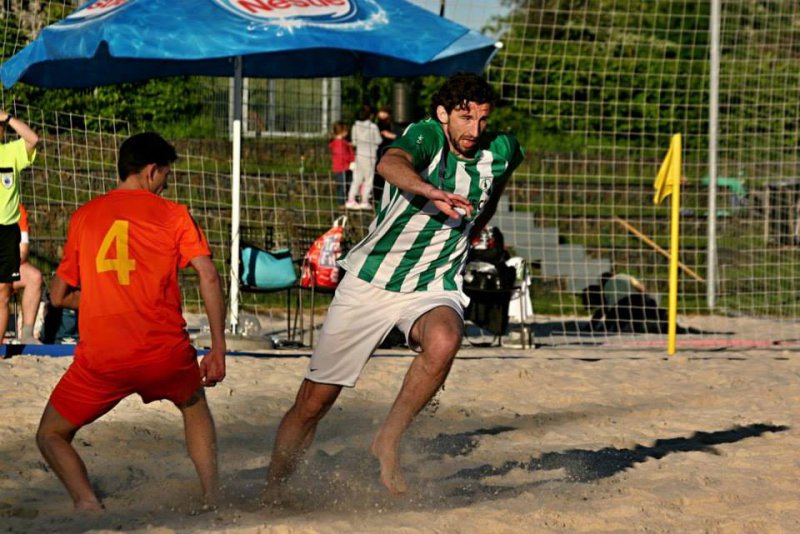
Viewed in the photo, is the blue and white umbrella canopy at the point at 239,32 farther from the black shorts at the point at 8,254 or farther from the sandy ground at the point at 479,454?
the sandy ground at the point at 479,454

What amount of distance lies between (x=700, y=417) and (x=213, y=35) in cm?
460

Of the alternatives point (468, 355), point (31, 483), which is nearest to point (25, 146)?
point (468, 355)

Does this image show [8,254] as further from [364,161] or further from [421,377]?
[364,161]

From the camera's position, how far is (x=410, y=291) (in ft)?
17.0

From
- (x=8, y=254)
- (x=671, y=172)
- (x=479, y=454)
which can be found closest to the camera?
(x=479, y=454)

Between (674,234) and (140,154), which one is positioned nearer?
(140,154)

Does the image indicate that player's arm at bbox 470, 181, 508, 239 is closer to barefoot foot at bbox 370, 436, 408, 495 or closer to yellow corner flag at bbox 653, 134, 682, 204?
barefoot foot at bbox 370, 436, 408, 495

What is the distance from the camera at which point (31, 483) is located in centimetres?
555

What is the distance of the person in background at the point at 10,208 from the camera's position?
9.70m

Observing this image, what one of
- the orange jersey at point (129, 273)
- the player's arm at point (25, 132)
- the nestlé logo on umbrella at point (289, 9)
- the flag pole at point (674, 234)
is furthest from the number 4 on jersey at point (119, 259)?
the flag pole at point (674, 234)

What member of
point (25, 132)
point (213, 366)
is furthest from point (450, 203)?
point (25, 132)

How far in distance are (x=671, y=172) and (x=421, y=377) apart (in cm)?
588

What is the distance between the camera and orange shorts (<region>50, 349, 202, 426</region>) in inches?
183

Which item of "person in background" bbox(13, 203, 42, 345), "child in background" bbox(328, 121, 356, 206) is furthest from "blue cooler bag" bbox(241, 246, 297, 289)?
"child in background" bbox(328, 121, 356, 206)
